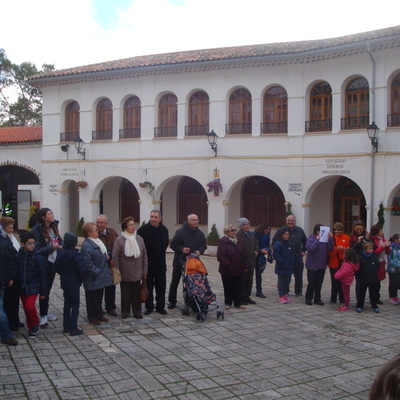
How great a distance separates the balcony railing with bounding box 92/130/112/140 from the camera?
2205 centimetres

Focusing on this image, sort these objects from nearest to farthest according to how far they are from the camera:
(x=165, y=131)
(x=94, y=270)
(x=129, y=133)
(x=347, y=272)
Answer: (x=94, y=270) → (x=347, y=272) → (x=165, y=131) → (x=129, y=133)

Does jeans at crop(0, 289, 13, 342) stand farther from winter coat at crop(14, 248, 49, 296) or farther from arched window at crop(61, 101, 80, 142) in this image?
arched window at crop(61, 101, 80, 142)

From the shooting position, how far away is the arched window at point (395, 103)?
16688 mm

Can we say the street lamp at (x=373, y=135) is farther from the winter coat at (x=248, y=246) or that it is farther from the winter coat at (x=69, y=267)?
the winter coat at (x=69, y=267)

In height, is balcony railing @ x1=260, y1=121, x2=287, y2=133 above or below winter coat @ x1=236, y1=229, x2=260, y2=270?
above

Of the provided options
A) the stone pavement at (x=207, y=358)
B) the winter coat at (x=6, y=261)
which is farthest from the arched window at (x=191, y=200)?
the winter coat at (x=6, y=261)

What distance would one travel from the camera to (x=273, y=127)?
19062 millimetres

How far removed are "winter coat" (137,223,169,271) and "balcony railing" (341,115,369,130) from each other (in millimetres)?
10447

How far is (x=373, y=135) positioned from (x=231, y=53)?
656cm

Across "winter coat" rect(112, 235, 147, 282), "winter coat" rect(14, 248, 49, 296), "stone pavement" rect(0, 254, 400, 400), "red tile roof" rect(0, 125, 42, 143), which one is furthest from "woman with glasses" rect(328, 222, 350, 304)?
"red tile roof" rect(0, 125, 42, 143)

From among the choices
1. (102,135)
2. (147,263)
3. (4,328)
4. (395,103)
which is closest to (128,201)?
(102,135)

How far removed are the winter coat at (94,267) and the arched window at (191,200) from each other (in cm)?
1428

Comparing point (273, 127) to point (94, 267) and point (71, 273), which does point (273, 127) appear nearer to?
point (94, 267)

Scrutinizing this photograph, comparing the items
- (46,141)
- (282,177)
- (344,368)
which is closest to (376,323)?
(344,368)
